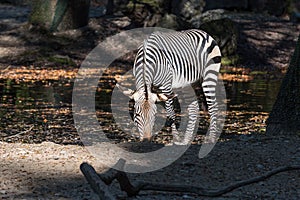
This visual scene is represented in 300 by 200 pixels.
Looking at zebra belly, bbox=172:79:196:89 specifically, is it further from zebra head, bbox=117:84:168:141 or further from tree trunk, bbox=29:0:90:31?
tree trunk, bbox=29:0:90:31

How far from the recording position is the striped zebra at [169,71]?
34.7ft

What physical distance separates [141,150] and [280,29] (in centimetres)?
2206

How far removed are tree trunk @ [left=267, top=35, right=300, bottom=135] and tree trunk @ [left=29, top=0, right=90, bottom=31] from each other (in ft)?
52.2

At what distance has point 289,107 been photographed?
11.3 m

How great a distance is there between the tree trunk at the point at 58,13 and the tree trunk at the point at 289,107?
15898 mm

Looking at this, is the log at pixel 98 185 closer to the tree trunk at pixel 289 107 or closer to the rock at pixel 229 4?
the tree trunk at pixel 289 107

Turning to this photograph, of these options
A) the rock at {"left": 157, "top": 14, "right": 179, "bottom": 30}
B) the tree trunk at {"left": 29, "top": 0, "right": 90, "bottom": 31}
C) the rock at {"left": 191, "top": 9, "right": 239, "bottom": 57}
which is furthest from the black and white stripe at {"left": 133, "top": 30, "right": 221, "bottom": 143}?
the tree trunk at {"left": 29, "top": 0, "right": 90, "bottom": 31}

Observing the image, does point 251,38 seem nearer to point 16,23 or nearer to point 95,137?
point 16,23

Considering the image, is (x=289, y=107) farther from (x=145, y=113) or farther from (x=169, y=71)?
(x=145, y=113)

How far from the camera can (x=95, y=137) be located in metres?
13.1

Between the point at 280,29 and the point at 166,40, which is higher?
the point at 166,40

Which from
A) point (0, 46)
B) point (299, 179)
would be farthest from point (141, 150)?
point (0, 46)

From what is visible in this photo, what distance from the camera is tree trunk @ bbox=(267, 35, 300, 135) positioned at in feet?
36.7

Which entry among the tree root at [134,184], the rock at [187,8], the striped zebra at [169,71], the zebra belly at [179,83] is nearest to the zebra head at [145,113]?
the striped zebra at [169,71]
